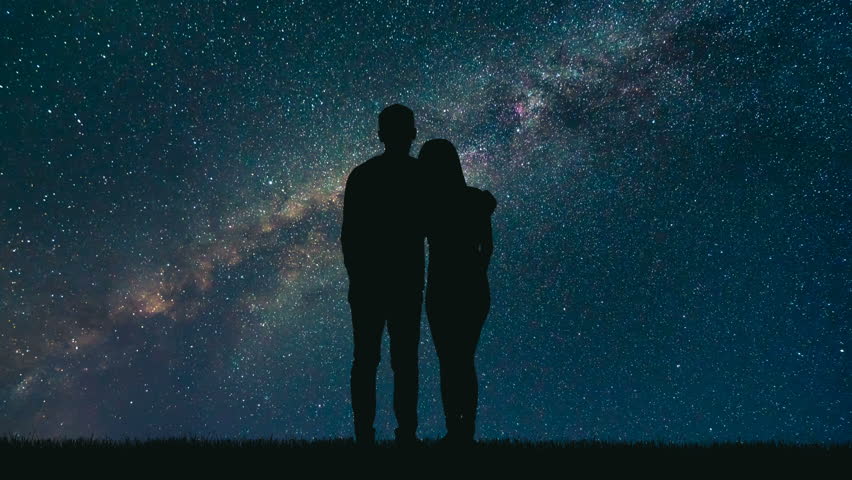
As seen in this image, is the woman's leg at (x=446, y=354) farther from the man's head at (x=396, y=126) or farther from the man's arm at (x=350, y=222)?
the man's head at (x=396, y=126)

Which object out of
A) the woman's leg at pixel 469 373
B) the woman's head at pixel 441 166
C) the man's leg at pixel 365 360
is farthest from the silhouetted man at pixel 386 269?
the woman's leg at pixel 469 373

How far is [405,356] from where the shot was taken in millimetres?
4316

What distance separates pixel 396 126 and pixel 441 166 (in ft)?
1.42

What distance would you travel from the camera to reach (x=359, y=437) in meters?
4.28

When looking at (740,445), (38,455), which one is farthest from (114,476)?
(740,445)

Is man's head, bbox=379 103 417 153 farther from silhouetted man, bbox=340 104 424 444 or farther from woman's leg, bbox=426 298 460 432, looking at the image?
woman's leg, bbox=426 298 460 432

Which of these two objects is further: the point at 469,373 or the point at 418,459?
the point at 469,373

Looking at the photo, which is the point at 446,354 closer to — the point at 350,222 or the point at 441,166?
the point at 350,222

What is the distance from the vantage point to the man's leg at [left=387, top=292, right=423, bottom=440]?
13.9ft

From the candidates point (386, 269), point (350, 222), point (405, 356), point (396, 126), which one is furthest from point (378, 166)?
point (405, 356)

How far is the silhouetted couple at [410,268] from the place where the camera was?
4.25 metres

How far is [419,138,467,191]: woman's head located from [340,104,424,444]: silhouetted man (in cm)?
12

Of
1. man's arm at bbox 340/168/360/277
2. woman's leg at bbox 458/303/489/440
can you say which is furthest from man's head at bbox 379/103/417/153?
woman's leg at bbox 458/303/489/440

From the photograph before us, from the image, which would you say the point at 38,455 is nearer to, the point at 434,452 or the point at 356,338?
the point at 356,338
